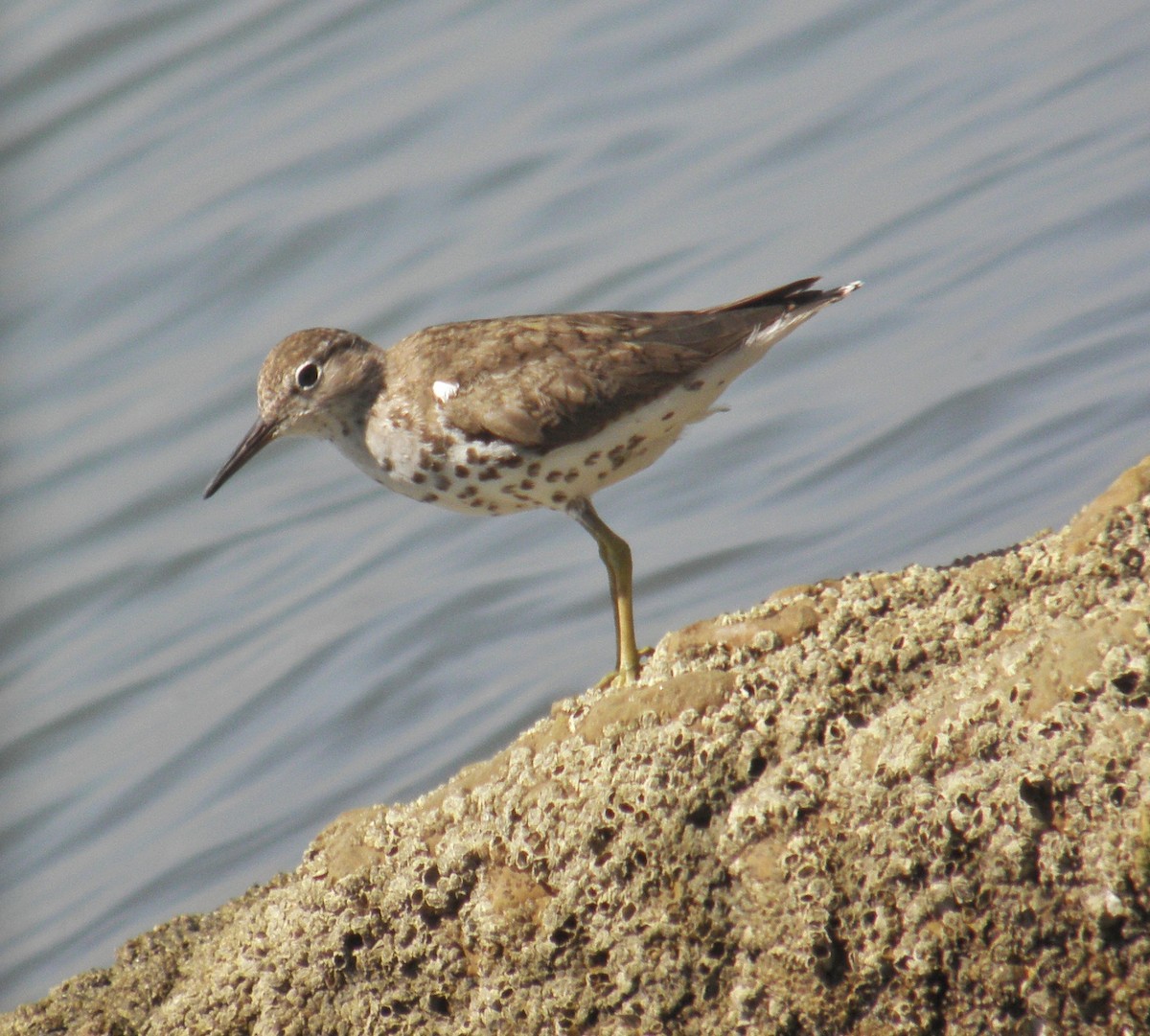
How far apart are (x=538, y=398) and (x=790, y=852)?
8.69 feet

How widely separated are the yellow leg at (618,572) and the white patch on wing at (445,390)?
0.64 metres

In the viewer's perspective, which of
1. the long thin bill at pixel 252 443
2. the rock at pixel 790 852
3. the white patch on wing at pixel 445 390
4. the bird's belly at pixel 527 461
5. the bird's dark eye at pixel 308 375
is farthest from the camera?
the long thin bill at pixel 252 443

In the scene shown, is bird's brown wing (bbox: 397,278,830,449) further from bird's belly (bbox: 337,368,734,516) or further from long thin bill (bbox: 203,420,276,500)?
long thin bill (bbox: 203,420,276,500)

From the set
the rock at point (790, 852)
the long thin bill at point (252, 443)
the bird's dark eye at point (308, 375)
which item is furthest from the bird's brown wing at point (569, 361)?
the rock at point (790, 852)

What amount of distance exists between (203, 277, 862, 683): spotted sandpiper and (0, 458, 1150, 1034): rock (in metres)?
1.36

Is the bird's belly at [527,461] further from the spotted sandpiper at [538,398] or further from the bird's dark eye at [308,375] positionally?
the bird's dark eye at [308,375]

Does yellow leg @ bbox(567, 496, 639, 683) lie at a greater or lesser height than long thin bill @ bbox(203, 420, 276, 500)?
lesser

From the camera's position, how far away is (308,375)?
657cm

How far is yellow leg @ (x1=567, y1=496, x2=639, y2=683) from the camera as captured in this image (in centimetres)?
602

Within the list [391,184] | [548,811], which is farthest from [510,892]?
[391,184]

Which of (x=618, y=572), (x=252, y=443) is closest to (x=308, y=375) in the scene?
(x=252, y=443)

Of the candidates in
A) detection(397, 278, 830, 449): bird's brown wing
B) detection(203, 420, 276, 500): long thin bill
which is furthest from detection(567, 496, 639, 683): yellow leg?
detection(203, 420, 276, 500): long thin bill

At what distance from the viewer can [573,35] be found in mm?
14664

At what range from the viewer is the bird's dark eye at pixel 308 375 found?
259 inches
